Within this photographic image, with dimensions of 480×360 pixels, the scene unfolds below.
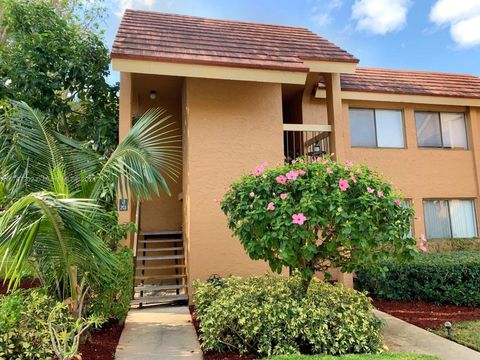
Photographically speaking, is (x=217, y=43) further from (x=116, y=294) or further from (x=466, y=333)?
(x=466, y=333)

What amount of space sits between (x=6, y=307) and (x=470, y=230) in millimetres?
13001

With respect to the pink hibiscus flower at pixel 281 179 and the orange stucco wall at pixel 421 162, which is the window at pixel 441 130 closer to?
the orange stucco wall at pixel 421 162

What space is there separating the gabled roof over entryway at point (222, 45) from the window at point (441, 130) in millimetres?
4519

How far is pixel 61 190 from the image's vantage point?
4.91m

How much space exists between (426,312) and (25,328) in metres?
7.42

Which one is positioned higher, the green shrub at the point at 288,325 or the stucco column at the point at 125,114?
the stucco column at the point at 125,114

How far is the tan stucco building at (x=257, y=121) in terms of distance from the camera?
8461 millimetres

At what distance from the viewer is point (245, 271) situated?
28.2 feet

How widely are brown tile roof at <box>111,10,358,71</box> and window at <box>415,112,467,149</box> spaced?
14.8 ft

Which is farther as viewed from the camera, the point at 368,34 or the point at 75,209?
the point at 368,34

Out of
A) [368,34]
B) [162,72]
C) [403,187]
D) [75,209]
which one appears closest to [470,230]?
[403,187]

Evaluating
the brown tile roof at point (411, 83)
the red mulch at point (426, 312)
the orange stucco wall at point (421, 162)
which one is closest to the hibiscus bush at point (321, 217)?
the red mulch at point (426, 312)

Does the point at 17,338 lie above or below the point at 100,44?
below

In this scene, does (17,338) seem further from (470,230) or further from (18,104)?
(470,230)
